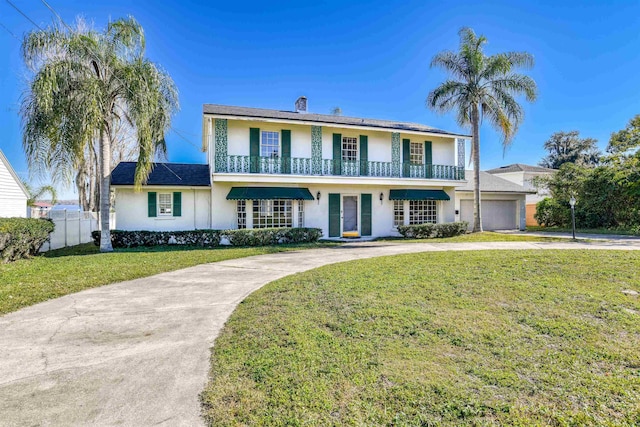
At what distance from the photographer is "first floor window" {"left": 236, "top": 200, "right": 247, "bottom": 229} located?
15.8m

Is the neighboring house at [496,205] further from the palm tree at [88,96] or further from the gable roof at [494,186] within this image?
the palm tree at [88,96]

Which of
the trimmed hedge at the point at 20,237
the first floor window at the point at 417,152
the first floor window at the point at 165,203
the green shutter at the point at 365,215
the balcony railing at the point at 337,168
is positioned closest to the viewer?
the trimmed hedge at the point at 20,237

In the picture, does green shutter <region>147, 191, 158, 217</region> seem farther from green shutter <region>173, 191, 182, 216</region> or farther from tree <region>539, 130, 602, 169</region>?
tree <region>539, 130, 602, 169</region>

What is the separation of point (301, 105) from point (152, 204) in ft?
35.8

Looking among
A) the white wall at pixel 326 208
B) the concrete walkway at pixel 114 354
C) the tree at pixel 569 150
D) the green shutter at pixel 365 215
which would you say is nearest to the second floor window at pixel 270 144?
the white wall at pixel 326 208

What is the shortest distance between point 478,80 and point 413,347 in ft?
61.2

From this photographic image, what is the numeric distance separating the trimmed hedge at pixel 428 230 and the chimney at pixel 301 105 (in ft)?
32.3

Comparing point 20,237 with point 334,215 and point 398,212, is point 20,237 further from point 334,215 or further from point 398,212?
point 398,212

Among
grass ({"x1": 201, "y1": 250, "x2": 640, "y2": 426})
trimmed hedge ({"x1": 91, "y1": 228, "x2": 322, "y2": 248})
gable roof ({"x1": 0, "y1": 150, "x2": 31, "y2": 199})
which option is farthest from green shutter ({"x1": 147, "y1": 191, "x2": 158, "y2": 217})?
grass ({"x1": 201, "y1": 250, "x2": 640, "y2": 426})

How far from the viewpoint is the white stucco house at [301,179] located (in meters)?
15.2

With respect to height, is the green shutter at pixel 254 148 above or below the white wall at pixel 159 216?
above

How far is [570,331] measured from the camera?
4102 millimetres

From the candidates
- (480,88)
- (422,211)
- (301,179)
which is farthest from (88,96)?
(480,88)

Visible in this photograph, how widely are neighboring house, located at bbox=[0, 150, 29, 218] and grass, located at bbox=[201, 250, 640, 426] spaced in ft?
59.6
